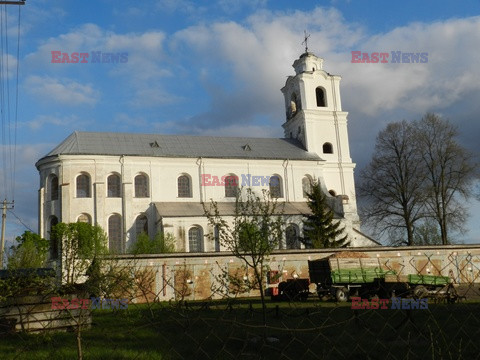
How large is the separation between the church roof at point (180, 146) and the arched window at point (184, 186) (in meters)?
2.07

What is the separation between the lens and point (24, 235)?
3825cm

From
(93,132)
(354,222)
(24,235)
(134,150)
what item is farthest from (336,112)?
(24,235)

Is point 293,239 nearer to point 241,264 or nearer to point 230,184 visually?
point 230,184

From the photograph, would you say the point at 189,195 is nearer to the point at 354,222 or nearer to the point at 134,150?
the point at 134,150

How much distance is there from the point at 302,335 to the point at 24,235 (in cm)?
3401

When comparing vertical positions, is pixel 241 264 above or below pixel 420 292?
above

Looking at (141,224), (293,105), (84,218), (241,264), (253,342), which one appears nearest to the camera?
(253,342)

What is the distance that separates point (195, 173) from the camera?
144 feet

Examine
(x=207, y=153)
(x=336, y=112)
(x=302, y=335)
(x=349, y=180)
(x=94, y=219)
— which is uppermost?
(x=336, y=112)

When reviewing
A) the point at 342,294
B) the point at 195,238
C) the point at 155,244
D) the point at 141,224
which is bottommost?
the point at 342,294

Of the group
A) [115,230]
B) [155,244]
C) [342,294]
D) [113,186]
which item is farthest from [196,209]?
[342,294]

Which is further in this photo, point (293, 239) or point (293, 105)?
point (293, 105)

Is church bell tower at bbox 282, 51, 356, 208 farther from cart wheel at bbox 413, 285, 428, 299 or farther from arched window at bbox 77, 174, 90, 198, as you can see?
cart wheel at bbox 413, 285, 428, 299

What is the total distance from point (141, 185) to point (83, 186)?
16.1 feet
